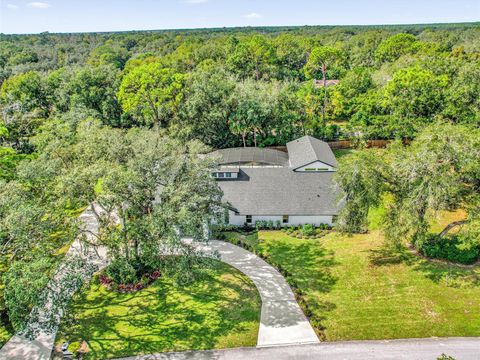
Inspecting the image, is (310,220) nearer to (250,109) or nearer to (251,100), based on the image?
(250,109)

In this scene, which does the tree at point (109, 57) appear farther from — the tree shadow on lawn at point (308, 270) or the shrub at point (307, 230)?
the tree shadow on lawn at point (308, 270)

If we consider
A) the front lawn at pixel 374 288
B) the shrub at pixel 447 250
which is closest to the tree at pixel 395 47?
the front lawn at pixel 374 288

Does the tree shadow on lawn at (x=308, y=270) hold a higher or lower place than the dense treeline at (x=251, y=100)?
lower

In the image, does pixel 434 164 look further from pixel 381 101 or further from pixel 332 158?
pixel 381 101

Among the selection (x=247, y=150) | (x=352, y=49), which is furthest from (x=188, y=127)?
(x=352, y=49)

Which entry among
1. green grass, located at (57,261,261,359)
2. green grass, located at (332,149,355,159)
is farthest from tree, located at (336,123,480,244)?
green grass, located at (332,149,355,159)

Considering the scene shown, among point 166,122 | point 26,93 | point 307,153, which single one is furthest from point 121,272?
point 26,93

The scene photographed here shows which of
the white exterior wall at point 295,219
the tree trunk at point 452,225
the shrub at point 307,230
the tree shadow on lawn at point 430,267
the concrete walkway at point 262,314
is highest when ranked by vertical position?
the tree trunk at point 452,225

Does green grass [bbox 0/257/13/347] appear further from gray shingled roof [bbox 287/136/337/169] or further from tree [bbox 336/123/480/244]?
gray shingled roof [bbox 287/136/337/169]
